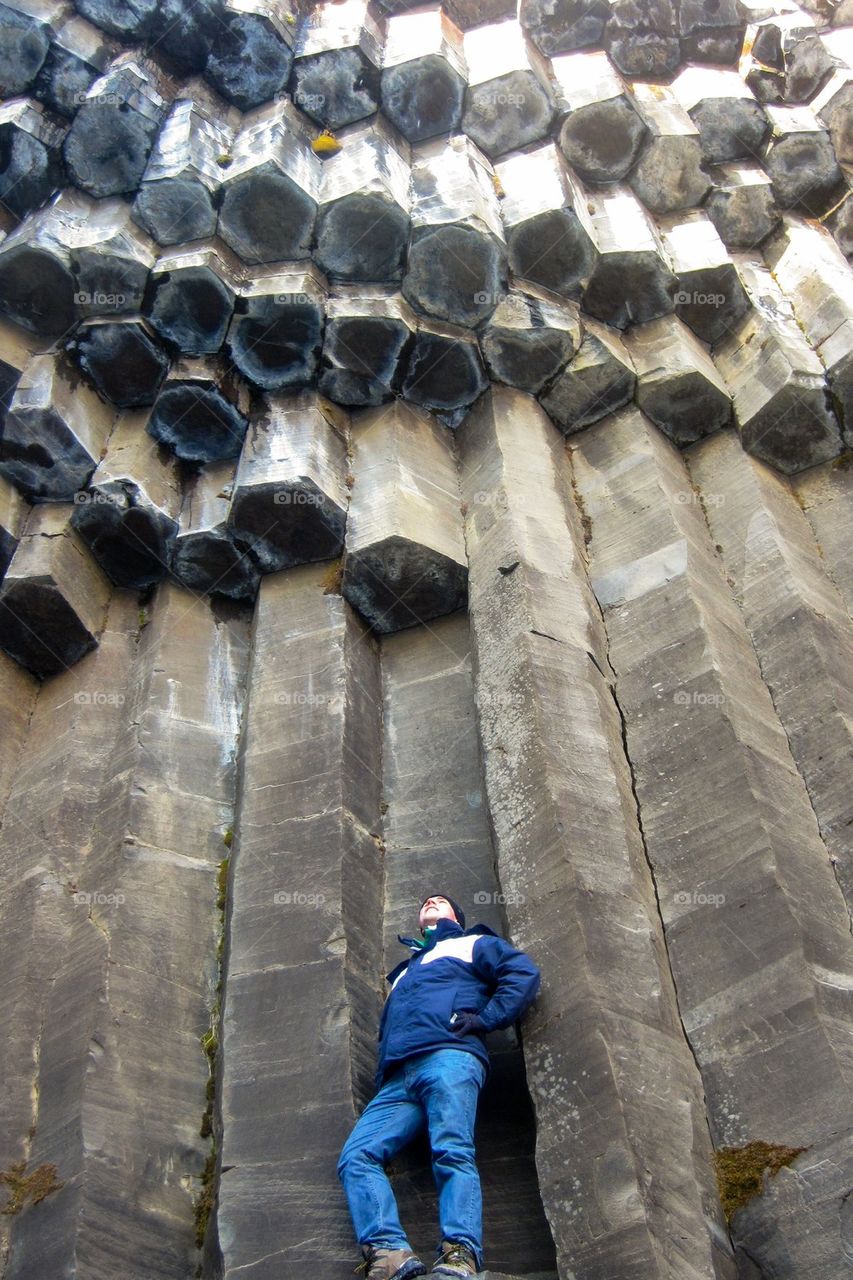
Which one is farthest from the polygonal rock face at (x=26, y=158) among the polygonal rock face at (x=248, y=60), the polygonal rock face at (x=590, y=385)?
the polygonal rock face at (x=590, y=385)

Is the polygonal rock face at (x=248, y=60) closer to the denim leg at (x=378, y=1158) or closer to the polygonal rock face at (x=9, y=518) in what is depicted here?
the polygonal rock face at (x=9, y=518)

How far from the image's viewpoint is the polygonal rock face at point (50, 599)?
30.5 ft

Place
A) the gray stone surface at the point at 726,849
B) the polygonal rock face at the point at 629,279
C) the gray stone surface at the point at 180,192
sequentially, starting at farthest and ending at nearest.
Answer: the polygonal rock face at the point at 629,279 → the gray stone surface at the point at 180,192 → the gray stone surface at the point at 726,849

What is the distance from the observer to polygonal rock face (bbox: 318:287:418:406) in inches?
394

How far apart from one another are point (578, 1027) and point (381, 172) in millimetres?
7439

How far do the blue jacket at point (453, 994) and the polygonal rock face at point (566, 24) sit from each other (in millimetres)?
9782

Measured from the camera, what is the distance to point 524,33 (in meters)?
12.3

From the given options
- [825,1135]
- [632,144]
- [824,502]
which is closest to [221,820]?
[825,1135]

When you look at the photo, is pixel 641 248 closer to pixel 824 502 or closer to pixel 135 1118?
pixel 824 502

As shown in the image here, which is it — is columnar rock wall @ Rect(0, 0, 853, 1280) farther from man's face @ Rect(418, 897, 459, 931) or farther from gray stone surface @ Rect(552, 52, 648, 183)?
man's face @ Rect(418, 897, 459, 931)

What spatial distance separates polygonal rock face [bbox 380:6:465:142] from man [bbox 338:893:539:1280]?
784 centimetres

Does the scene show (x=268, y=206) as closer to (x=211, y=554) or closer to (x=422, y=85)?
(x=422, y=85)

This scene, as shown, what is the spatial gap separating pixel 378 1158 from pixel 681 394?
654cm

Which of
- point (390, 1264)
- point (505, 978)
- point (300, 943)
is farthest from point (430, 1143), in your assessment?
point (300, 943)
